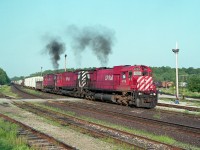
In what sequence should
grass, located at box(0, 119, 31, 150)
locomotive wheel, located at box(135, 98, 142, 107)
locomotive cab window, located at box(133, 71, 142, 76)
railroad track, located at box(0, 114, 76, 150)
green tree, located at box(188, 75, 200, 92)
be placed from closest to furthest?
grass, located at box(0, 119, 31, 150) → railroad track, located at box(0, 114, 76, 150) → locomotive wheel, located at box(135, 98, 142, 107) → locomotive cab window, located at box(133, 71, 142, 76) → green tree, located at box(188, 75, 200, 92)

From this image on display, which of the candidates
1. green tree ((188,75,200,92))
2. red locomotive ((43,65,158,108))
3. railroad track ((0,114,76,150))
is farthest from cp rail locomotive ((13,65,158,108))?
green tree ((188,75,200,92))

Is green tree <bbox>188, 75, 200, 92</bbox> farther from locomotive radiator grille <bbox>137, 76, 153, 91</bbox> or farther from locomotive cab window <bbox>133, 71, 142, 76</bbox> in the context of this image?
locomotive cab window <bbox>133, 71, 142, 76</bbox>

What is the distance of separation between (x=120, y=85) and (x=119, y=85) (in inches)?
5.8

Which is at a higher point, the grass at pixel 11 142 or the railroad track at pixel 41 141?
the grass at pixel 11 142

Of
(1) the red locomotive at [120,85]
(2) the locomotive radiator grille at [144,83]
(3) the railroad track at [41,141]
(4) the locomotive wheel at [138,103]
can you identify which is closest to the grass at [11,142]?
(3) the railroad track at [41,141]

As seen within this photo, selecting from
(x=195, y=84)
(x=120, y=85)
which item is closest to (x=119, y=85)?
(x=120, y=85)

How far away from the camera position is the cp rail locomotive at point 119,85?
24922 mm

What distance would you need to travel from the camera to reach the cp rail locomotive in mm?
24922

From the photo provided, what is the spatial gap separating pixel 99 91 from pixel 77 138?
20.7 metres

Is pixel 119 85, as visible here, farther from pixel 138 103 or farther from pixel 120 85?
pixel 138 103

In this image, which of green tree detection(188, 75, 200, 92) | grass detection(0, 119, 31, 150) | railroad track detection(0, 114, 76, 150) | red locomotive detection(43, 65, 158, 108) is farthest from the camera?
green tree detection(188, 75, 200, 92)

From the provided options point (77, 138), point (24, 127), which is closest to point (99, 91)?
point (24, 127)

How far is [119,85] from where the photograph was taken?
27.0 m

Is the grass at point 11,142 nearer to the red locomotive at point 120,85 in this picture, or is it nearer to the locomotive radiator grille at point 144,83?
the red locomotive at point 120,85
